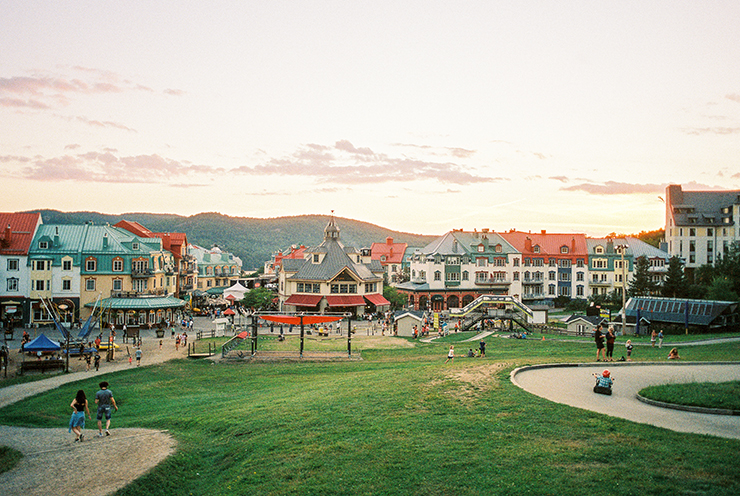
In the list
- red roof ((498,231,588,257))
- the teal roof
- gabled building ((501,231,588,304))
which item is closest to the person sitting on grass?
the teal roof

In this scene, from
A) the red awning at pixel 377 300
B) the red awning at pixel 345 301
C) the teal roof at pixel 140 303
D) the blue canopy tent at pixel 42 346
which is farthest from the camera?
the red awning at pixel 377 300

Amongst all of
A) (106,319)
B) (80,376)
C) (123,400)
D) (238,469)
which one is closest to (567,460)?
(238,469)

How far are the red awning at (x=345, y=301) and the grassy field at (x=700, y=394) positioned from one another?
4970 cm

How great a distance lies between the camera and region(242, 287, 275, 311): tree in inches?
2739

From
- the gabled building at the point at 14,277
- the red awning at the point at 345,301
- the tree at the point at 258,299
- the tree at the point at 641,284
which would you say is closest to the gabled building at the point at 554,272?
the tree at the point at 641,284

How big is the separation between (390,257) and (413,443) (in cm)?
10590

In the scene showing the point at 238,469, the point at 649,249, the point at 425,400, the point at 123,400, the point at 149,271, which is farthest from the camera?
the point at 649,249

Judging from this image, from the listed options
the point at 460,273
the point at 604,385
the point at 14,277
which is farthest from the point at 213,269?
the point at 604,385

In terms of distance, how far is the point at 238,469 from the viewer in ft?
45.9

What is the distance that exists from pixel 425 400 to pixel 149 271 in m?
53.5

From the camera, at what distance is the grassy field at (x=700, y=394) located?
52.4 feet

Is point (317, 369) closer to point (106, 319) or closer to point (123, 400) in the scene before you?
point (123, 400)

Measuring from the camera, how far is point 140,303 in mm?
57531

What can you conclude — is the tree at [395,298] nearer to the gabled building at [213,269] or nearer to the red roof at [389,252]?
the gabled building at [213,269]
